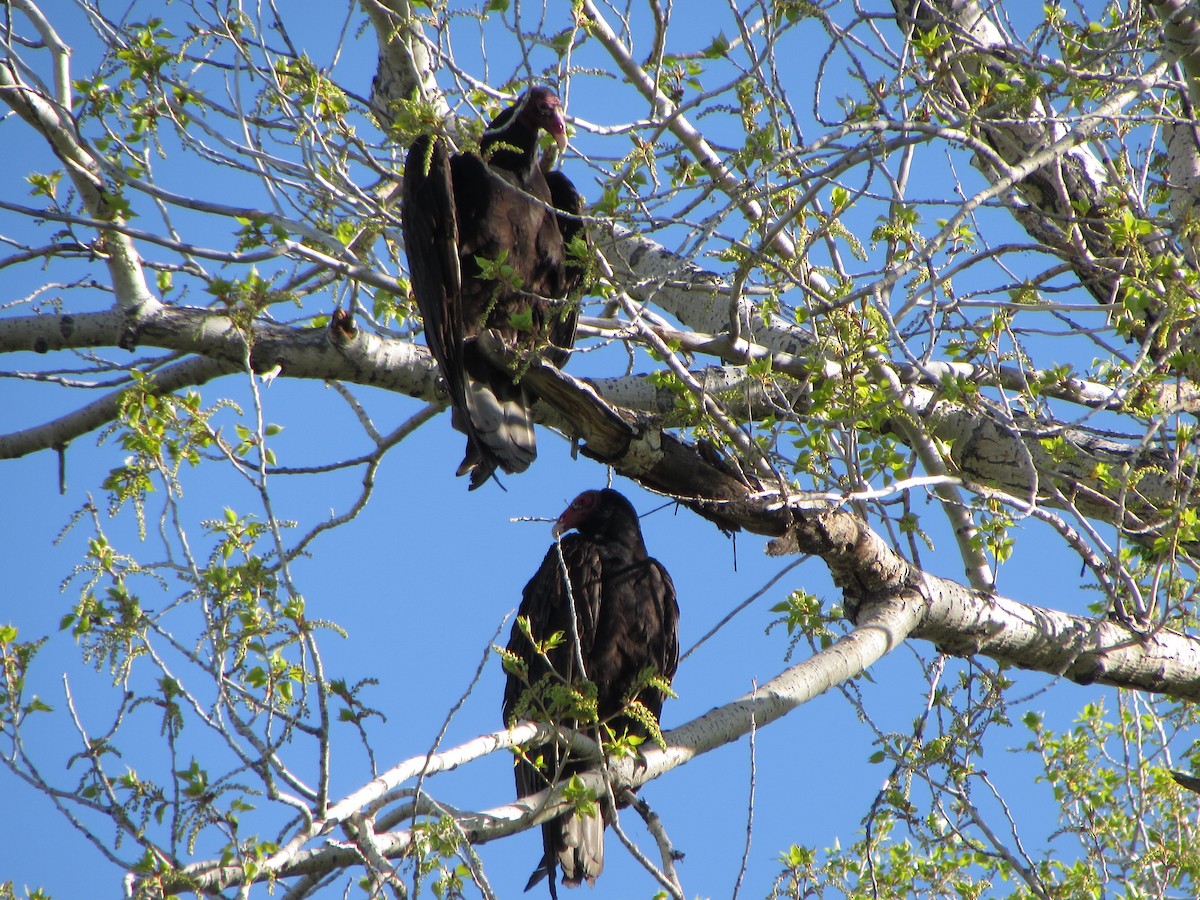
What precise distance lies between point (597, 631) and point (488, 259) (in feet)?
3.98

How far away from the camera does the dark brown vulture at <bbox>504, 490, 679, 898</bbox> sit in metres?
3.30

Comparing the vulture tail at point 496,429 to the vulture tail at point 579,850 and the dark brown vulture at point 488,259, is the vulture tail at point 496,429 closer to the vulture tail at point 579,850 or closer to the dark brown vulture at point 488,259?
the dark brown vulture at point 488,259

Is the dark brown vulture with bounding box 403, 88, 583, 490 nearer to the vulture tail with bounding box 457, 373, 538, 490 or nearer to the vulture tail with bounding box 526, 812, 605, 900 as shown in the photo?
the vulture tail with bounding box 457, 373, 538, 490

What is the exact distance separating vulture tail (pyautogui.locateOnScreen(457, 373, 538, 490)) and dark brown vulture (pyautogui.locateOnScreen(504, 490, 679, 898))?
529 millimetres

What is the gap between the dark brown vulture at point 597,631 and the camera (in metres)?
3.30

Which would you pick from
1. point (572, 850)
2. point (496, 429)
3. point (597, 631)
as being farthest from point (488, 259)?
point (572, 850)

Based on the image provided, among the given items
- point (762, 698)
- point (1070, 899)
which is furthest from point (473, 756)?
point (1070, 899)

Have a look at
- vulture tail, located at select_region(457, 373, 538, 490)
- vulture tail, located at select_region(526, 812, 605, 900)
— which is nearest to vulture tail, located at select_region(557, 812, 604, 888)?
vulture tail, located at select_region(526, 812, 605, 900)

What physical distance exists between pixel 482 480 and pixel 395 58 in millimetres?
1562

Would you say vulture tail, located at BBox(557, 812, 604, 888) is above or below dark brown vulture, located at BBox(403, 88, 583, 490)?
below

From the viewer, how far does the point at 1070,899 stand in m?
2.96

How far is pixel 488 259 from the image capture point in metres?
3.10

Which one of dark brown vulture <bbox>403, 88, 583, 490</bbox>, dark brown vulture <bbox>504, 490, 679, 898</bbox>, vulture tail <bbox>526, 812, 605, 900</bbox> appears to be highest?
dark brown vulture <bbox>403, 88, 583, 490</bbox>

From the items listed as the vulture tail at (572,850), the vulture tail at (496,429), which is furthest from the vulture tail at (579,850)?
the vulture tail at (496,429)
